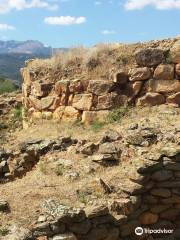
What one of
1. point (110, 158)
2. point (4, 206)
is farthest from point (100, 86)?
point (4, 206)

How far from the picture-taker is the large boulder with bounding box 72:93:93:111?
13586 mm

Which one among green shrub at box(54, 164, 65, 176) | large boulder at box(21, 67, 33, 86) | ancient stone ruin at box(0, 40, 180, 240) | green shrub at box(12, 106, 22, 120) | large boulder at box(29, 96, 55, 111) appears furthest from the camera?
green shrub at box(12, 106, 22, 120)

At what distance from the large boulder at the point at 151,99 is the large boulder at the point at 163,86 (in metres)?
0.14

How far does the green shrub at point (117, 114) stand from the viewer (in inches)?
510

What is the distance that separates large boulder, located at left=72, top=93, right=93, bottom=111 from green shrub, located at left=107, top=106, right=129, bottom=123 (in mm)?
800

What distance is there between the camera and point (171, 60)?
12984mm

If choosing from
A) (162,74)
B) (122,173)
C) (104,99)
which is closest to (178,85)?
(162,74)

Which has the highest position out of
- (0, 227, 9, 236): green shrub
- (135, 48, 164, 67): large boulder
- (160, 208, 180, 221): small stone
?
(135, 48, 164, 67): large boulder

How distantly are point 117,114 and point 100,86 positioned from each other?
39.1 inches

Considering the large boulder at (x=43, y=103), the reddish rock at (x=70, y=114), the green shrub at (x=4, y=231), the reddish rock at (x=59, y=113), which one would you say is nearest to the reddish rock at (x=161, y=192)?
the green shrub at (x=4, y=231)

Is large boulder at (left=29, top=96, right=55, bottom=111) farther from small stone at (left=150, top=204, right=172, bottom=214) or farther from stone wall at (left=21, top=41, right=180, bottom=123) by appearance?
small stone at (left=150, top=204, right=172, bottom=214)

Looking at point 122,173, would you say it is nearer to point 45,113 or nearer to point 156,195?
point 156,195

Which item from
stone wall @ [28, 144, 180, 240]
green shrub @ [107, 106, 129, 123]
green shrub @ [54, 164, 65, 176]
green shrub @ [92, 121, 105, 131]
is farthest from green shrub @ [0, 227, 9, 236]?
green shrub @ [107, 106, 129, 123]

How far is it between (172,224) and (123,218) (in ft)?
5.18
